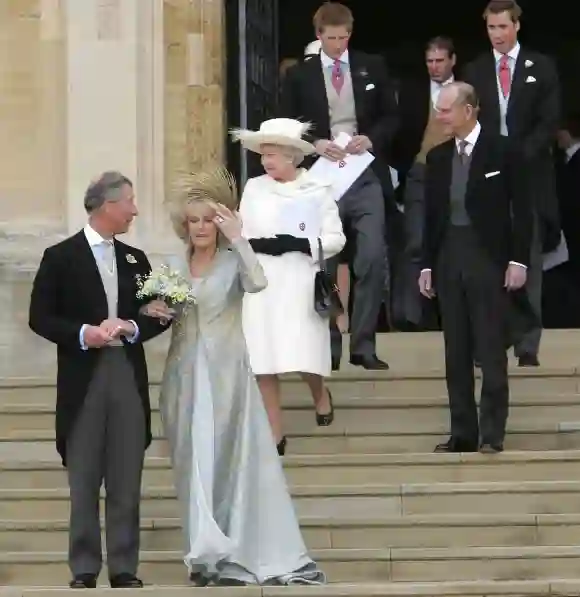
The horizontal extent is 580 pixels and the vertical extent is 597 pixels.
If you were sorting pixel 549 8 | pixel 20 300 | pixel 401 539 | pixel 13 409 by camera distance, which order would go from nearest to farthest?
pixel 401 539 → pixel 13 409 → pixel 20 300 → pixel 549 8

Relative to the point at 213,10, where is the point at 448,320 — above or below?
below

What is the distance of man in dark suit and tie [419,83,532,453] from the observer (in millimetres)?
10492

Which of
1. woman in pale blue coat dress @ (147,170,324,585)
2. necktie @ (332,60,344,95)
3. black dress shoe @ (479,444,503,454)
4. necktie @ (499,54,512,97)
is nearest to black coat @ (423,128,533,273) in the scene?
black dress shoe @ (479,444,503,454)

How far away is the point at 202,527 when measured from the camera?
884 cm

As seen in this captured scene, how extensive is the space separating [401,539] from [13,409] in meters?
2.71

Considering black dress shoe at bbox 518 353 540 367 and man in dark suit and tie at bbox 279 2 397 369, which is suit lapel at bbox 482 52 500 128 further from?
black dress shoe at bbox 518 353 540 367

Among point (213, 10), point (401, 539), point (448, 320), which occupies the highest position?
point (213, 10)

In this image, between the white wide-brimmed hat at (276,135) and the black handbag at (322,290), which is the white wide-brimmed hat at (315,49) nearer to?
the white wide-brimmed hat at (276,135)

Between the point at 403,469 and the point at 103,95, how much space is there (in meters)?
3.86

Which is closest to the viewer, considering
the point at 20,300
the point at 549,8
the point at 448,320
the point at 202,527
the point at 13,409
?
the point at 202,527

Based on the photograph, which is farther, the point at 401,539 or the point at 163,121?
the point at 163,121

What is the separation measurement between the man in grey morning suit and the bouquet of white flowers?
0.30 ft

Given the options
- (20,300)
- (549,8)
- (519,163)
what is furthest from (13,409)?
(549,8)

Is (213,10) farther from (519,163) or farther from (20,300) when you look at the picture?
(519,163)
